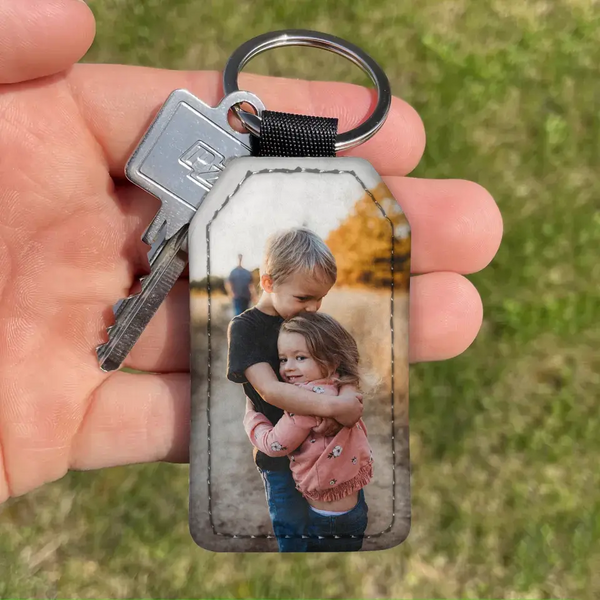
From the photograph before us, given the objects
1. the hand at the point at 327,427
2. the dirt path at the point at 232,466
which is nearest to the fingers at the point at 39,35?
the dirt path at the point at 232,466

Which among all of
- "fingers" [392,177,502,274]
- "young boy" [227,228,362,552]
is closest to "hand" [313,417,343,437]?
"young boy" [227,228,362,552]

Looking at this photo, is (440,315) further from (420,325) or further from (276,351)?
(276,351)

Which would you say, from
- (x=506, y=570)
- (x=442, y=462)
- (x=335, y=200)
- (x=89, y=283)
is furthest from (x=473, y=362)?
(x=89, y=283)

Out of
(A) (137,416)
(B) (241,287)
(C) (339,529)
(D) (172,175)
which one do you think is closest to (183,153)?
(D) (172,175)

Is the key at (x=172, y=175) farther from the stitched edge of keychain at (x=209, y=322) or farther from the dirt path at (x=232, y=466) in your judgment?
the dirt path at (x=232, y=466)

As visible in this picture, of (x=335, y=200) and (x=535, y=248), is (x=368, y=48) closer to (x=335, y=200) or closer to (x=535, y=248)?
(x=535, y=248)

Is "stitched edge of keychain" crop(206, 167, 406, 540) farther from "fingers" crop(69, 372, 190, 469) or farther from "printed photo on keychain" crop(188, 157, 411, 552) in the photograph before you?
"fingers" crop(69, 372, 190, 469)
